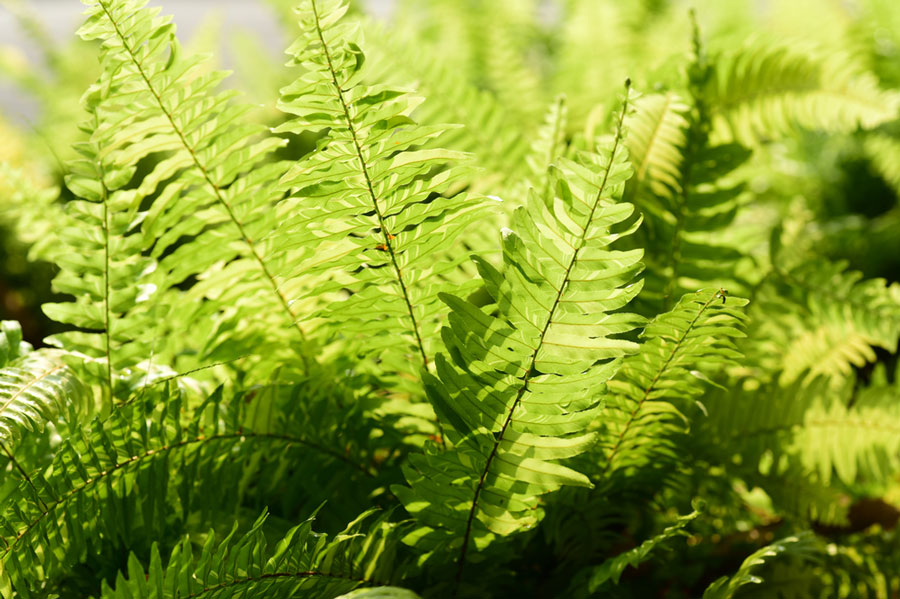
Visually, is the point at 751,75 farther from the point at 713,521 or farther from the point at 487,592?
the point at 487,592

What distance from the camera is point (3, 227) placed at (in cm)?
150

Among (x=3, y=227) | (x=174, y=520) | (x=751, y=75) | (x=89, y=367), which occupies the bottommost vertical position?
(x=174, y=520)

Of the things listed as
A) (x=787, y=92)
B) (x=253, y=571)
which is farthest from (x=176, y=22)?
(x=787, y=92)

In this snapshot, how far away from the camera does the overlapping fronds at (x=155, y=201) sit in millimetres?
546

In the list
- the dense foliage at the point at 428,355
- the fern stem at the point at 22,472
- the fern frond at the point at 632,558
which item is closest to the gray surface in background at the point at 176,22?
the dense foliage at the point at 428,355

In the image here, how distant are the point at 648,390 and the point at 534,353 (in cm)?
13

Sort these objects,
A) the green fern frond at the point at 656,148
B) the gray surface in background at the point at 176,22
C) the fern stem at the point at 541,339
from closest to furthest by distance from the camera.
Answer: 1. the fern stem at the point at 541,339
2. the green fern frond at the point at 656,148
3. the gray surface in background at the point at 176,22

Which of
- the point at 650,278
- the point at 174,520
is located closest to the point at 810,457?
the point at 650,278

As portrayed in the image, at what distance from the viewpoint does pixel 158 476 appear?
554 mm

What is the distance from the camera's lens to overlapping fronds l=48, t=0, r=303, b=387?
1.79ft

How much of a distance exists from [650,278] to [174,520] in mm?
473

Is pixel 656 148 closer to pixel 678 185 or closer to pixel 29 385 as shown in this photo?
pixel 678 185

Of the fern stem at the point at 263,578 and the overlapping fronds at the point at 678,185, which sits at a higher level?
the overlapping fronds at the point at 678,185

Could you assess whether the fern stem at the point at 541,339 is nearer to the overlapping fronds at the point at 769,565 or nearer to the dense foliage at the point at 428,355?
the dense foliage at the point at 428,355
